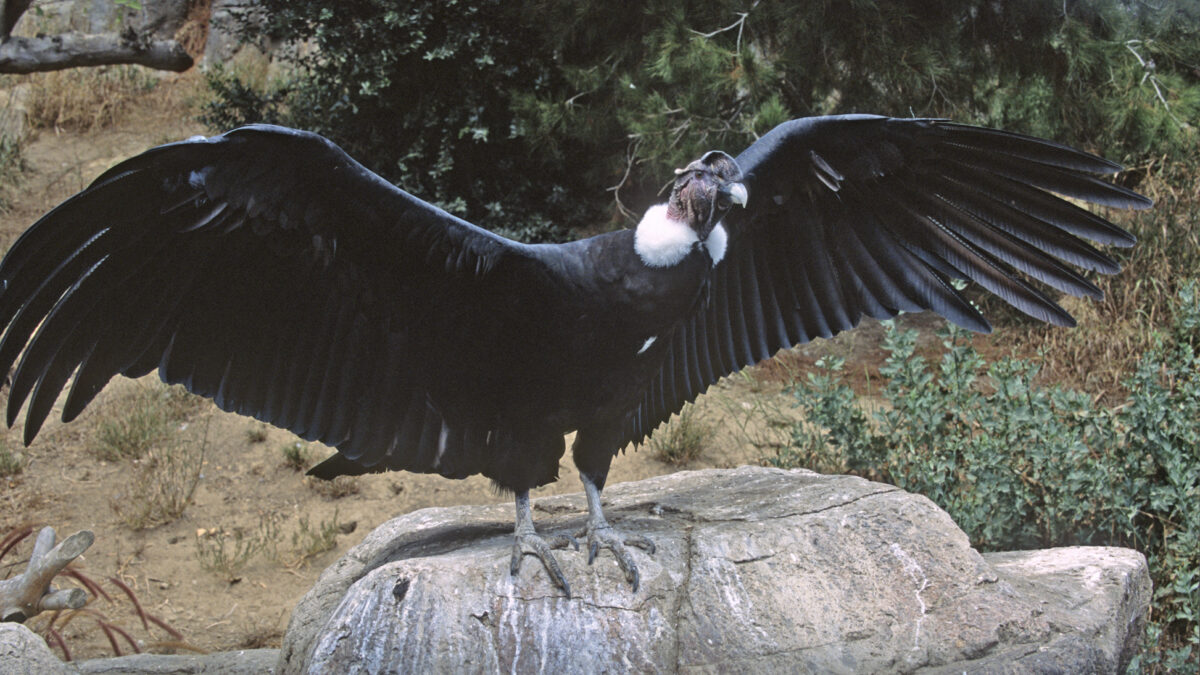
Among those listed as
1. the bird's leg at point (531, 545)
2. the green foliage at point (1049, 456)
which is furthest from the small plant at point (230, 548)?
the green foliage at point (1049, 456)

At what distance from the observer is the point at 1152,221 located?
5902 millimetres

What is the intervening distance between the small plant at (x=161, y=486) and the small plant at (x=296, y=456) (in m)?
0.42

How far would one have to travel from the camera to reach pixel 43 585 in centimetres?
304

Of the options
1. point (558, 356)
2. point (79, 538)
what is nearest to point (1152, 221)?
point (558, 356)

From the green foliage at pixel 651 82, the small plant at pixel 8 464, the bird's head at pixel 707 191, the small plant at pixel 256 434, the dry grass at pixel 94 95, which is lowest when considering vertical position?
the small plant at pixel 8 464

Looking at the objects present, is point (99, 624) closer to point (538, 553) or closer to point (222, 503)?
point (222, 503)

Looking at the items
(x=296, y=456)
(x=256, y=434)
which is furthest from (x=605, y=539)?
(x=256, y=434)

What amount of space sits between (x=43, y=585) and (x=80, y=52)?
7.32ft

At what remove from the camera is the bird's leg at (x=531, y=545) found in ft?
8.66

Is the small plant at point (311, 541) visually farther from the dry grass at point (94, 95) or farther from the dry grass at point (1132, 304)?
the dry grass at point (94, 95)

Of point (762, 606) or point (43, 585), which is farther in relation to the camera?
point (43, 585)

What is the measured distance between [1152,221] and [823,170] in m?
4.00

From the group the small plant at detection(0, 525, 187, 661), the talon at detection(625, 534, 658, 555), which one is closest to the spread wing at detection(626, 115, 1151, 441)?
the talon at detection(625, 534, 658, 555)

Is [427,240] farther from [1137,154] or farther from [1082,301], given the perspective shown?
[1137,154]
